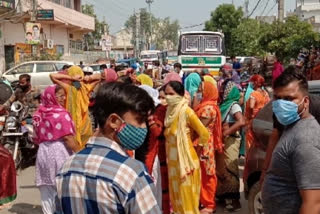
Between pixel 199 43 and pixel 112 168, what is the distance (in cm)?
2321

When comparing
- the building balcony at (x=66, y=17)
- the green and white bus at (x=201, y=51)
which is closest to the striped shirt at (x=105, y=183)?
the green and white bus at (x=201, y=51)

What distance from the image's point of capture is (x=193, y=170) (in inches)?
205

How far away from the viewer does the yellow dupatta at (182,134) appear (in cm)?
514

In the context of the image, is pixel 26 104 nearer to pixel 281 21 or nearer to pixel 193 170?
pixel 193 170

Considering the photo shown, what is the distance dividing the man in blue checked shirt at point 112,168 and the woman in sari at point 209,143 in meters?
3.44

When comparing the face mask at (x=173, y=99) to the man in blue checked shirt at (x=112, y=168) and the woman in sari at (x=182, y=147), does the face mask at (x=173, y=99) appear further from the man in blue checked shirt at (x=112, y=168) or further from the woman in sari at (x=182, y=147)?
the man in blue checked shirt at (x=112, y=168)

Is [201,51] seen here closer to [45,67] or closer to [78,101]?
[45,67]

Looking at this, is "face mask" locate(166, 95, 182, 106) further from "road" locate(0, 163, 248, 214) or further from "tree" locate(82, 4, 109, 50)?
"tree" locate(82, 4, 109, 50)

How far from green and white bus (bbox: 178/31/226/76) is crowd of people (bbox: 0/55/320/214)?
16.0 meters

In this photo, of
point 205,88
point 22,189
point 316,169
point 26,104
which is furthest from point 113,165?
point 26,104

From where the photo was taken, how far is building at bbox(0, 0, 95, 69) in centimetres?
2582

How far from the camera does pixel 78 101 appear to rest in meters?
6.04

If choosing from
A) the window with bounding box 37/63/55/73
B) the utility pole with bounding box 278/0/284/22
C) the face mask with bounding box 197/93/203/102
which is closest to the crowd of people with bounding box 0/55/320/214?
the face mask with bounding box 197/93/203/102

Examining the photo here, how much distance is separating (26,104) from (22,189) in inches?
67.0
